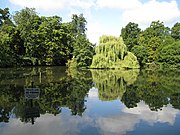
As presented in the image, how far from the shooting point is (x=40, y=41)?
4869 cm

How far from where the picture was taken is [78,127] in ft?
28.7

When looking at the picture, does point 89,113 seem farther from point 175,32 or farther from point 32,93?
point 175,32

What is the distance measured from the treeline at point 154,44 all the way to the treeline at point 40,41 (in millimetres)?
12723

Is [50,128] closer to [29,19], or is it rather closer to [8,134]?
[8,134]

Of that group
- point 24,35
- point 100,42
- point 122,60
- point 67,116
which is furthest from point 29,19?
point 67,116

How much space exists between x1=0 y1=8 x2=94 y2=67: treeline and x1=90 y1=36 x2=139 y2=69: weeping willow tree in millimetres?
4103

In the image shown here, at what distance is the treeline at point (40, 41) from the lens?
45.3 meters

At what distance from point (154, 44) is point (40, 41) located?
24018 millimetres

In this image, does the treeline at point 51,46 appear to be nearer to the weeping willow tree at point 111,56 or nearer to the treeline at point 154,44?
the treeline at point 154,44

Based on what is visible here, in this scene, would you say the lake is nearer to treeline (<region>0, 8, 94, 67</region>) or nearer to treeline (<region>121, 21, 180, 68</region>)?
treeline (<region>0, 8, 94, 67</region>)

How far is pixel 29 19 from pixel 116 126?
4446 cm

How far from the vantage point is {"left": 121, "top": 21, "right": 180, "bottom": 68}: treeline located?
49.6 meters

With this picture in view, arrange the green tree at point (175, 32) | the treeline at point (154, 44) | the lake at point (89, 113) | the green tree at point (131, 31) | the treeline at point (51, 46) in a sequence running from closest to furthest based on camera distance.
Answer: the lake at point (89, 113), the treeline at point (51, 46), the treeline at point (154, 44), the green tree at point (175, 32), the green tree at point (131, 31)

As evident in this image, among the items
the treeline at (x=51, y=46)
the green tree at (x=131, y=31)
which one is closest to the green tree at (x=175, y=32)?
the green tree at (x=131, y=31)
